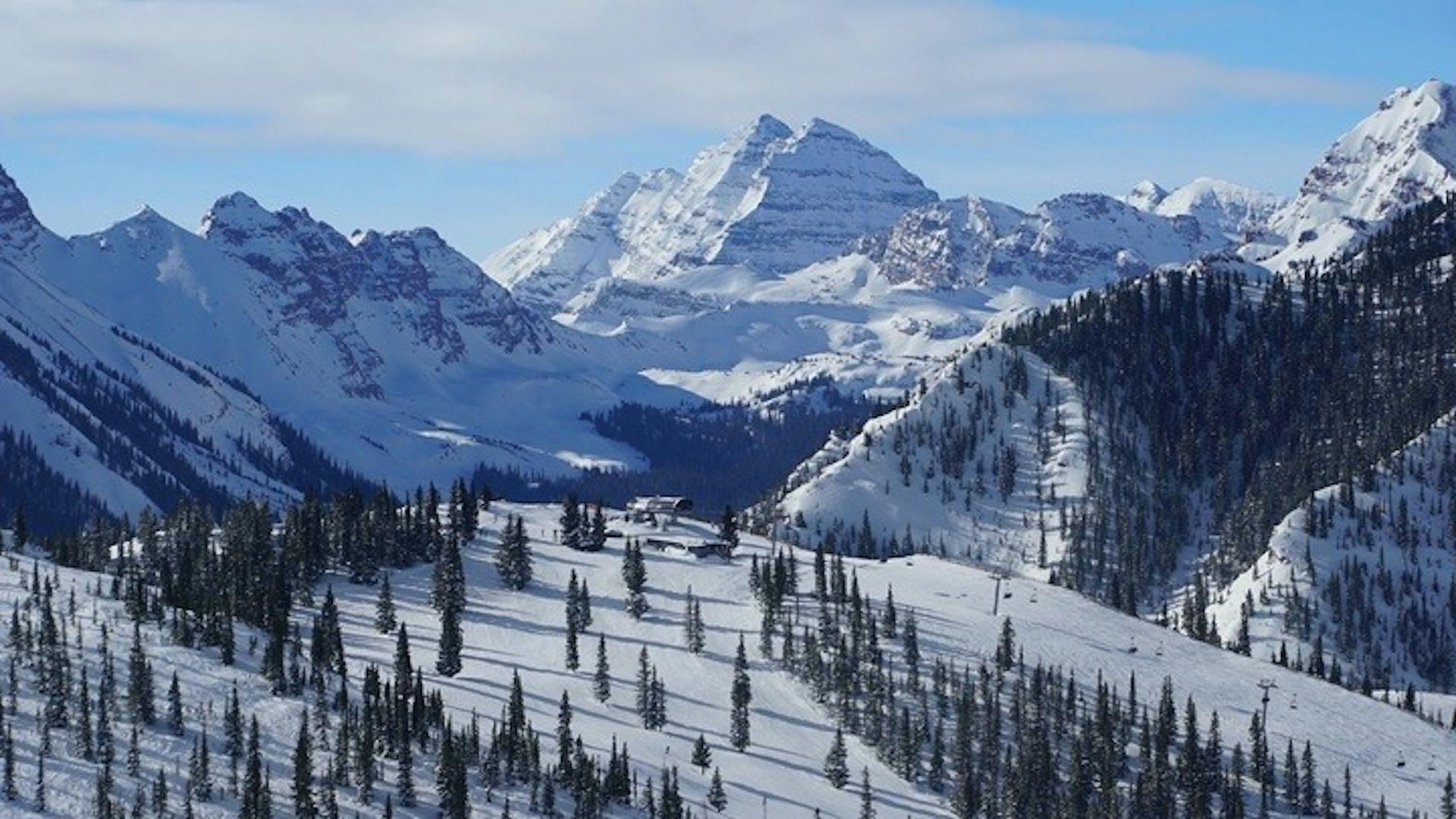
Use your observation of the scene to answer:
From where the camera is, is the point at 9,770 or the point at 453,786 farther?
the point at 453,786

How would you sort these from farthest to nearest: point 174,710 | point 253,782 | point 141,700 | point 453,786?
point 174,710 < point 141,700 < point 453,786 < point 253,782

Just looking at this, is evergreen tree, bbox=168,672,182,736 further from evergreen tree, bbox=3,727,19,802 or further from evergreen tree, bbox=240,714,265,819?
evergreen tree, bbox=3,727,19,802

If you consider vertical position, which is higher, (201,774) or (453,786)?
(201,774)

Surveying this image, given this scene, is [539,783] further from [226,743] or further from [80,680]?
[80,680]

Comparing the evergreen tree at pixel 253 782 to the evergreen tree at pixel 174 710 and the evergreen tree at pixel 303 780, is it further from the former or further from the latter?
the evergreen tree at pixel 174 710

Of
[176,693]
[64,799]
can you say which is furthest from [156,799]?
[176,693]

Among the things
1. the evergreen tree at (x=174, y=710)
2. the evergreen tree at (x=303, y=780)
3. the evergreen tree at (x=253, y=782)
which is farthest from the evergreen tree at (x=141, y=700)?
the evergreen tree at (x=303, y=780)

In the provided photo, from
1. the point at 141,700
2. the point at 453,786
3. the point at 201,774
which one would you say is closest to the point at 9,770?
the point at 201,774

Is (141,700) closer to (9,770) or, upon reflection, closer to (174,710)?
(174,710)

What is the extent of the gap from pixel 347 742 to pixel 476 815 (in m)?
15.1

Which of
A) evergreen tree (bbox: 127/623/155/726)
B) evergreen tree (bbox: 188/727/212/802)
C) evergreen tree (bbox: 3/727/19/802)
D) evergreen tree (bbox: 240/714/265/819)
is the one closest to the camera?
evergreen tree (bbox: 3/727/19/802)

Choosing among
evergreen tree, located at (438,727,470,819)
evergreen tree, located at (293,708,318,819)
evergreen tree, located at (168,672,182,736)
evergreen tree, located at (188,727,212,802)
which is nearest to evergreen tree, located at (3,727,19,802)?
evergreen tree, located at (188,727,212,802)

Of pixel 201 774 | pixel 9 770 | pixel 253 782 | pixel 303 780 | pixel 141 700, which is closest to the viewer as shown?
pixel 9 770

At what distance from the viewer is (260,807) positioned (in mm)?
174625
